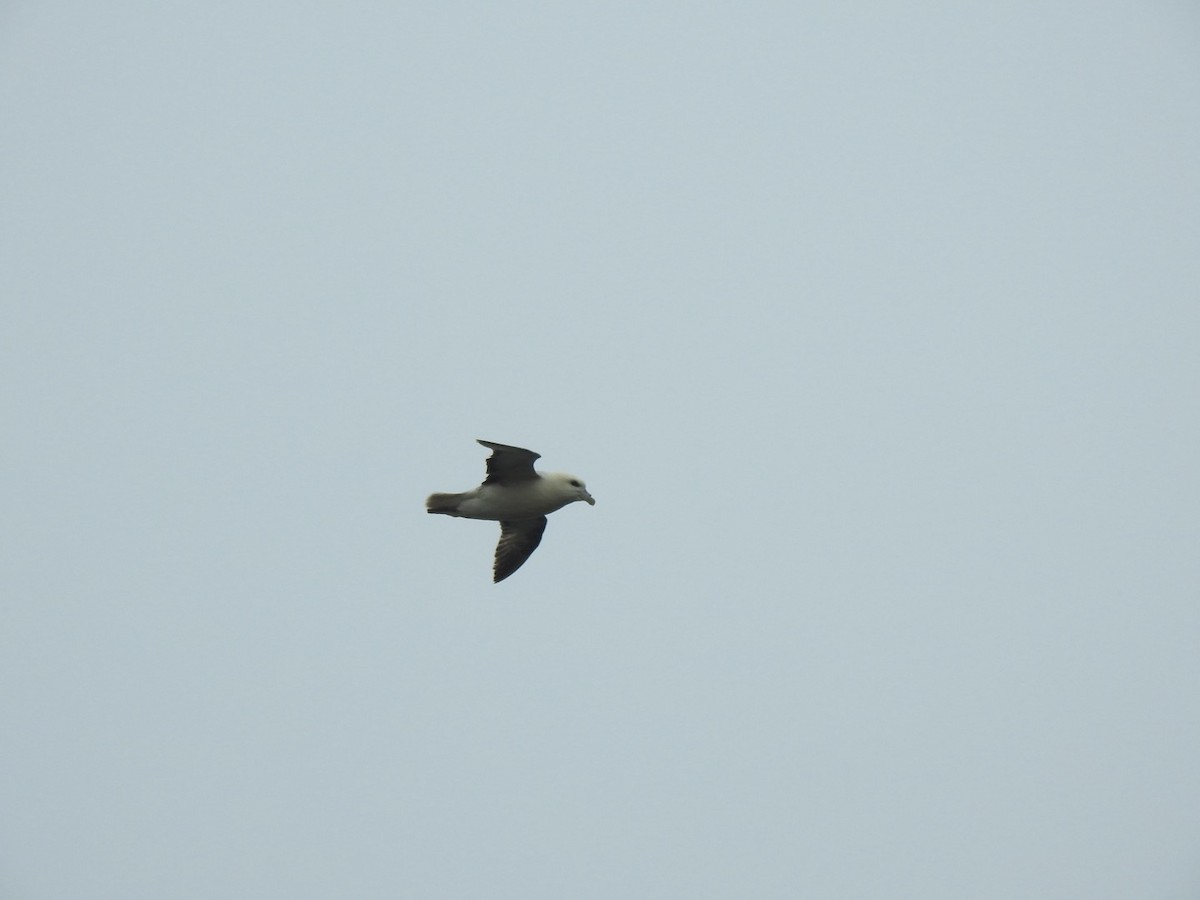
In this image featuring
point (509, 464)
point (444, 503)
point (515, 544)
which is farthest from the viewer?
point (515, 544)

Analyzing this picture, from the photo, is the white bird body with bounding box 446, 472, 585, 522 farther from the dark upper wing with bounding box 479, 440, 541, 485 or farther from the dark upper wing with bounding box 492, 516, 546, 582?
the dark upper wing with bounding box 492, 516, 546, 582

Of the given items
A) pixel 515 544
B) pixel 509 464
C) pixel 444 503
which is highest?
pixel 509 464

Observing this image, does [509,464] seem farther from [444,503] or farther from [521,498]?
[444,503]

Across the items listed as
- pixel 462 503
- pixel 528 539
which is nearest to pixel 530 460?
pixel 462 503

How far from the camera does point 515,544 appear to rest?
17.3 m

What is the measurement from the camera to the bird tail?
16047 mm

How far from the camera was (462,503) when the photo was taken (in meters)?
16.0

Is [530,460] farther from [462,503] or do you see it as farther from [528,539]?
[528,539]

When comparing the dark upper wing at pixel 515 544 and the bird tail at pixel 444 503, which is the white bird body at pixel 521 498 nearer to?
the bird tail at pixel 444 503

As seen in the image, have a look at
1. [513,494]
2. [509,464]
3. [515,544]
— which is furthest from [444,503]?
[515,544]

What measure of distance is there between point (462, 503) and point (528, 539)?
1681 mm

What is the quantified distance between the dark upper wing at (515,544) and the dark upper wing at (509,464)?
1636mm

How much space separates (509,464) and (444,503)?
1.38m

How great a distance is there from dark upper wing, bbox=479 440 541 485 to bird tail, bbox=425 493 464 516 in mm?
535
